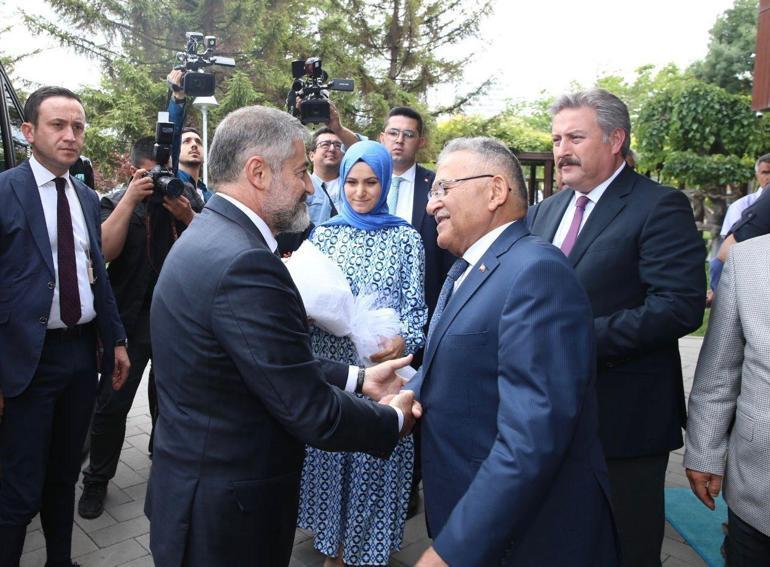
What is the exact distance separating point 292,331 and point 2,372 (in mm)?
1706

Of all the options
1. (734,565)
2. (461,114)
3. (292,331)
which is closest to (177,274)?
(292,331)

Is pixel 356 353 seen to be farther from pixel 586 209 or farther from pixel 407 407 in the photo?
pixel 586 209

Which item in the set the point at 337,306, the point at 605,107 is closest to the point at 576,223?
the point at 605,107

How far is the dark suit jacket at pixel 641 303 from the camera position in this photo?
2.41 m

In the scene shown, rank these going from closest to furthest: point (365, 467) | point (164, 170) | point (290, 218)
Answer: point (290, 218)
point (365, 467)
point (164, 170)

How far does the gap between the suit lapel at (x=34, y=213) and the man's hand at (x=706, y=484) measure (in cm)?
284

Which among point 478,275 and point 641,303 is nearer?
point 478,275

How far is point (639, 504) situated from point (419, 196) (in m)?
2.43

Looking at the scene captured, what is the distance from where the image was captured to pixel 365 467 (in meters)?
3.07

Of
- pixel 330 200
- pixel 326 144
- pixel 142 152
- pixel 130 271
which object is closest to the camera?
pixel 130 271

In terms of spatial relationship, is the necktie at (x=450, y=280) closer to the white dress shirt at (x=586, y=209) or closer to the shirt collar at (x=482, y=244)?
the shirt collar at (x=482, y=244)

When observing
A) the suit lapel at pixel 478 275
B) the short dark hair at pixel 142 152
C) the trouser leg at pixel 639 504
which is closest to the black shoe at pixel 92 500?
the short dark hair at pixel 142 152

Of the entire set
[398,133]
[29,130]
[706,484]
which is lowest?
[706,484]

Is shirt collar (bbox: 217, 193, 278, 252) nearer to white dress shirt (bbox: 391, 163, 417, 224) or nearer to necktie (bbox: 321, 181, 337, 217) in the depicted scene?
white dress shirt (bbox: 391, 163, 417, 224)
